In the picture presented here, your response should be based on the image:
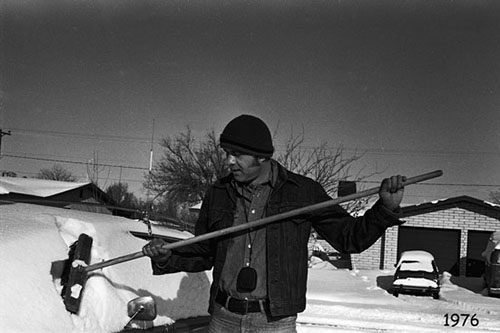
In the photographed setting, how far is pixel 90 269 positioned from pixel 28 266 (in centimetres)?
30

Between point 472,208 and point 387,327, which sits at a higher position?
point 472,208

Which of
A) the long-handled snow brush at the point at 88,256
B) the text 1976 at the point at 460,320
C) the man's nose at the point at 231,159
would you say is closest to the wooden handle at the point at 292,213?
the long-handled snow brush at the point at 88,256

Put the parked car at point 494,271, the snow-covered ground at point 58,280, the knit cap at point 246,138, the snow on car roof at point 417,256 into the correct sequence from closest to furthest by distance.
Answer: the snow-covered ground at point 58,280
the knit cap at point 246,138
the parked car at point 494,271
the snow on car roof at point 417,256

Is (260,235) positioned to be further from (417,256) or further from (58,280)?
(417,256)

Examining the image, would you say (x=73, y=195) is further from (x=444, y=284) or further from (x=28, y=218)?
(x=28, y=218)

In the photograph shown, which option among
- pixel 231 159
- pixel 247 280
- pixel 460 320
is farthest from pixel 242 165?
pixel 460 320

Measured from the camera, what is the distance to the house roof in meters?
20.9

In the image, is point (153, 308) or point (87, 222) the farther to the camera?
point (87, 222)

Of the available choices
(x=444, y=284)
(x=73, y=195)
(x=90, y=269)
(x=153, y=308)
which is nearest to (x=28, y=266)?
(x=90, y=269)

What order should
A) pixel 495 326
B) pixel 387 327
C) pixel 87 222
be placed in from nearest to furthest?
pixel 87 222
pixel 387 327
pixel 495 326

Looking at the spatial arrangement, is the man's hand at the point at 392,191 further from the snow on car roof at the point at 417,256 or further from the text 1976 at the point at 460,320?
the snow on car roof at the point at 417,256

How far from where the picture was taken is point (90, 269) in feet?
8.22

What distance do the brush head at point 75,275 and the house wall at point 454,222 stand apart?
63.0ft

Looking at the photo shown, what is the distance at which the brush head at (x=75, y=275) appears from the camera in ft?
7.72
